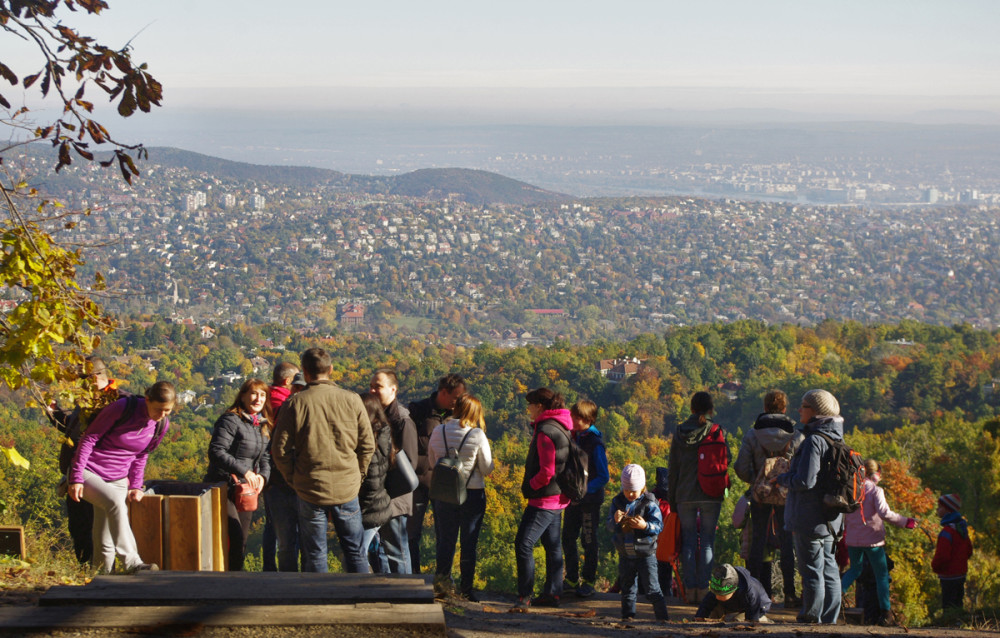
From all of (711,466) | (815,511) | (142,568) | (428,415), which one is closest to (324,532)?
(142,568)

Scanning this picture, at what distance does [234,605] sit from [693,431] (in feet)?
10.4

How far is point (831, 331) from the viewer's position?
69625 millimetres

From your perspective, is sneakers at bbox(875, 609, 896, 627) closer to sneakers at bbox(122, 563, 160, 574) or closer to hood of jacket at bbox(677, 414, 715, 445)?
hood of jacket at bbox(677, 414, 715, 445)

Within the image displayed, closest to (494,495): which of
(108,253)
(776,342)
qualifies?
(776,342)

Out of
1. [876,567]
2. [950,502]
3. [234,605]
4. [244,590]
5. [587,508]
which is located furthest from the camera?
[587,508]

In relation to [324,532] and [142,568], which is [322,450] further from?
[142,568]

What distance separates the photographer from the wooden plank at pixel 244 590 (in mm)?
3342

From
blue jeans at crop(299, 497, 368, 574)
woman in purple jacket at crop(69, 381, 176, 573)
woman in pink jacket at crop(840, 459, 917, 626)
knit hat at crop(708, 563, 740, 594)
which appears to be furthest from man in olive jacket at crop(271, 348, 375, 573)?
woman in pink jacket at crop(840, 459, 917, 626)

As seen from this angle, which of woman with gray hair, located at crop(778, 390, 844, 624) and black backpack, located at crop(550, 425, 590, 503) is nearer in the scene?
woman with gray hair, located at crop(778, 390, 844, 624)

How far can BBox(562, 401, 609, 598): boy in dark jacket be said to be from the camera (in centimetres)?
576

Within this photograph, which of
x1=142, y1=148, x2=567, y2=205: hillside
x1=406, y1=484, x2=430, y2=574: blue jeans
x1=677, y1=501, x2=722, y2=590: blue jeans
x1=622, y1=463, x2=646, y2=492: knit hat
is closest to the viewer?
x1=622, y1=463, x2=646, y2=492: knit hat

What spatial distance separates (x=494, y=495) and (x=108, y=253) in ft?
262

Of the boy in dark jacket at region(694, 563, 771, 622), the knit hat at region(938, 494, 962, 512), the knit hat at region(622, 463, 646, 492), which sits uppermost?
the knit hat at region(622, 463, 646, 492)

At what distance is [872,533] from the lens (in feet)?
17.5
